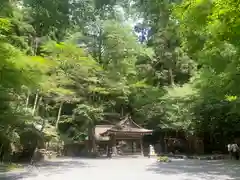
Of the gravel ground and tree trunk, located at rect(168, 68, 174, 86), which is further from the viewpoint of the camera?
tree trunk, located at rect(168, 68, 174, 86)

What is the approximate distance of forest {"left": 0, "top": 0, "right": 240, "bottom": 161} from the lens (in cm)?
1511

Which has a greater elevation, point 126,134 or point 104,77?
point 104,77

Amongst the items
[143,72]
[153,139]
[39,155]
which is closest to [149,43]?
[143,72]

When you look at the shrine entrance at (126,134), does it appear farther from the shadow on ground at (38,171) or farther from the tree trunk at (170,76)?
the shadow on ground at (38,171)

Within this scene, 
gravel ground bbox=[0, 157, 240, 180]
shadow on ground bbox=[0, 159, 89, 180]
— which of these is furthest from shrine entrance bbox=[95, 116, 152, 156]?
gravel ground bbox=[0, 157, 240, 180]

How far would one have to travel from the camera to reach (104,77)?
87.3 ft

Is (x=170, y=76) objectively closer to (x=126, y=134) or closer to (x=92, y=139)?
(x=126, y=134)

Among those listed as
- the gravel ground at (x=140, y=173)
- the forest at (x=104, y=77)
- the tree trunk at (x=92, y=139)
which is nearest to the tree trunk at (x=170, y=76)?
the forest at (x=104, y=77)

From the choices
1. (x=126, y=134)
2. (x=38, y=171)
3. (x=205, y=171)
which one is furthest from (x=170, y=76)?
(x=38, y=171)

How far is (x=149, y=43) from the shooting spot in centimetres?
3162

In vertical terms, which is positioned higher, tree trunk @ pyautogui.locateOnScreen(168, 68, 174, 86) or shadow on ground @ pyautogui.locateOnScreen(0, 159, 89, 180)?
tree trunk @ pyautogui.locateOnScreen(168, 68, 174, 86)

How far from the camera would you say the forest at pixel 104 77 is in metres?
15.1

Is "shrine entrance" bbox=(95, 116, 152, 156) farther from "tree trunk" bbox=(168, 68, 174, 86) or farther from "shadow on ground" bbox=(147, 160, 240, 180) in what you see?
"shadow on ground" bbox=(147, 160, 240, 180)

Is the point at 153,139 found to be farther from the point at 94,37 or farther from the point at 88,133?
the point at 94,37
